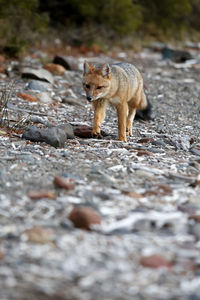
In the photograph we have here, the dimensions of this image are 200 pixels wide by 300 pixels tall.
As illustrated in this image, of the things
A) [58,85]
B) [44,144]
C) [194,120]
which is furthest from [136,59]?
[44,144]

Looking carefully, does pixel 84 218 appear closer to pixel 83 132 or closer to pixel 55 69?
pixel 83 132

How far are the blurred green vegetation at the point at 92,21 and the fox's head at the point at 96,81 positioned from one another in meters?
5.64

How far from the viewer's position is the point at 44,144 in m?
5.19

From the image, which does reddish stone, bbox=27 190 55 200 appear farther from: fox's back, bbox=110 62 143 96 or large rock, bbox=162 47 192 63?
large rock, bbox=162 47 192 63

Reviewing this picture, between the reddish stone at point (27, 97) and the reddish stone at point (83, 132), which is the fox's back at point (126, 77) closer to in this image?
the reddish stone at point (83, 132)

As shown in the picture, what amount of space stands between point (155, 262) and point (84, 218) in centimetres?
57

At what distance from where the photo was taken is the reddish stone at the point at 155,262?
2648 millimetres

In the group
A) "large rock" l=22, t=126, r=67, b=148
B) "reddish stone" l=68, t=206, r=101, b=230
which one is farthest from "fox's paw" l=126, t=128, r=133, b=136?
"reddish stone" l=68, t=206, r=101, b=230

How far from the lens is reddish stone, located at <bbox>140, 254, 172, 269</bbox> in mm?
2648

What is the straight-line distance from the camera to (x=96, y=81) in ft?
19.5

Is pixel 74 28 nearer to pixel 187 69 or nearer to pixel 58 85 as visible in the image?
pixel 187 69

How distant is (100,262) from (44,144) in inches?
106

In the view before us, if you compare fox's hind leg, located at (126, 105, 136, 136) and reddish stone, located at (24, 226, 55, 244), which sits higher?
fox's hind leg, located at (126, 105, 136, 136)

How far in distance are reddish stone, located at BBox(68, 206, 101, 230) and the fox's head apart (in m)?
2.94
